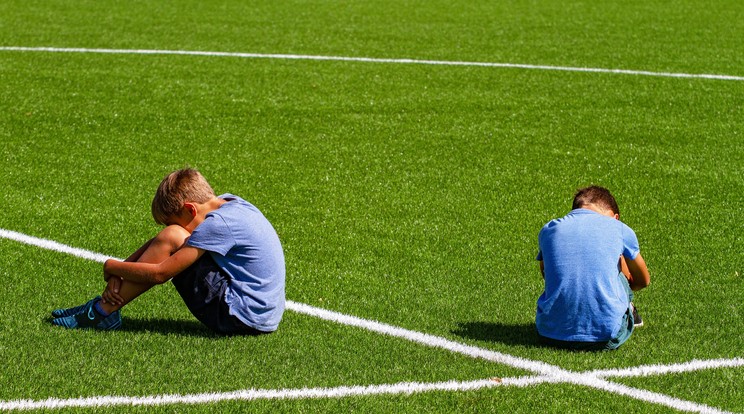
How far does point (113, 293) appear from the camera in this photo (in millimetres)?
6016

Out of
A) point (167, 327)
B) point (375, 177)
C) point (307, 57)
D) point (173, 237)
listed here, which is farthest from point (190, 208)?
point (307, 57)

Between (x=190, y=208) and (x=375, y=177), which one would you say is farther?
(x=375, y=177)

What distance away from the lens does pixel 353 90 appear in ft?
42.1

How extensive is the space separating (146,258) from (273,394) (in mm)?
1190

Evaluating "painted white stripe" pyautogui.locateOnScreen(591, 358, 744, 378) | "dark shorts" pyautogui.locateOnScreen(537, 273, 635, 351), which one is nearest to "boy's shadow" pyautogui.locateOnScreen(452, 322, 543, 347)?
"dark shorts" pyautogui.locateOnScreen(537, 273, 635, 351)

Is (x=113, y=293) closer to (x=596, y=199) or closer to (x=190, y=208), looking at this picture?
(x=190, y=208)

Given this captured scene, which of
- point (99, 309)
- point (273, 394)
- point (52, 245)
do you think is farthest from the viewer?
point (52, 245)

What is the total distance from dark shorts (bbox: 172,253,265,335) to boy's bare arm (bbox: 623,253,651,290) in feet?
7.32

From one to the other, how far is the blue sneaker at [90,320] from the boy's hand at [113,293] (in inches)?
4.2

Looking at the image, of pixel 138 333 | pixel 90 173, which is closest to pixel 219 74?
pixel 90 173

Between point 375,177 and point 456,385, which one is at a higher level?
point 456,385

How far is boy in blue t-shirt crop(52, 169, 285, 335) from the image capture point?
5.83 m

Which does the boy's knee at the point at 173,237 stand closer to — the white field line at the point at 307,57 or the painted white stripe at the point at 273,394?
the painted white stripe at the point at 273,394

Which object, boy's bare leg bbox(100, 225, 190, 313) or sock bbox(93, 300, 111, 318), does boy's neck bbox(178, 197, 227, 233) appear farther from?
sock bbox(93, 300, 111, 318)
